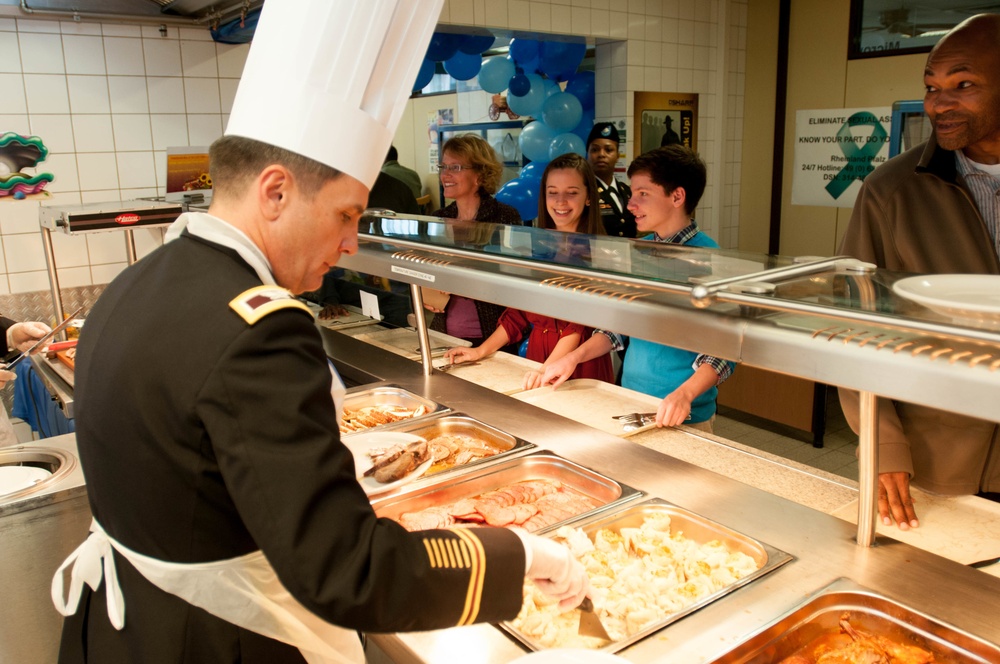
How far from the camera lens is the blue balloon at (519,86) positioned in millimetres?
5734

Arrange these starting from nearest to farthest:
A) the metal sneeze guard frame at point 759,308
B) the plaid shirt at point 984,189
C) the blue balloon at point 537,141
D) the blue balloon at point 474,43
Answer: the metal sneeze guard frame at point 759,308
the plaid shirt at point 984,189
the blue balloon at point 474,43
the blue balloon at point 537,141

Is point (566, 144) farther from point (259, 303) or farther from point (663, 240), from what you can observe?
point (259, 303)

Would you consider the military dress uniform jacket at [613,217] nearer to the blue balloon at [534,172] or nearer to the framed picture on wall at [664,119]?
the blue balloon at [534,172]

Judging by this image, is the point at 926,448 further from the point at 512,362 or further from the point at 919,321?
the point at 512,362

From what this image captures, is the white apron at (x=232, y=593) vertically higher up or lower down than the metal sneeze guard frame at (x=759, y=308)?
lower down

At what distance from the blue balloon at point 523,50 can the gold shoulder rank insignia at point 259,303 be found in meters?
5.37

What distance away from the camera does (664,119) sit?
244 inches

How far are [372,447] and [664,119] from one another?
16.3 feet

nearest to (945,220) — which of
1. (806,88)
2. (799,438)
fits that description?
(799,438)

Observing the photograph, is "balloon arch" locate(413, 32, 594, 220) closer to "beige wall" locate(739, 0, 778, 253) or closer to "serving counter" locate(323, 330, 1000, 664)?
"beige wall" locate(739, 0, 778, 253)

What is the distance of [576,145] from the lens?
18.6ft

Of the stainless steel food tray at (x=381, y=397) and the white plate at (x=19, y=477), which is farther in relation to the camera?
the stainless steel food tray at (x=381, y=397)

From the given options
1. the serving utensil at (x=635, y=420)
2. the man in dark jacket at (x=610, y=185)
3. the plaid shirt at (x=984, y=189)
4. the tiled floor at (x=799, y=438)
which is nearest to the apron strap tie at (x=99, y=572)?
the serving utensil at (x=635, y=420)

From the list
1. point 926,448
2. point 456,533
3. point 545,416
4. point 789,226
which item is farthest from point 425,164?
point 456,533
